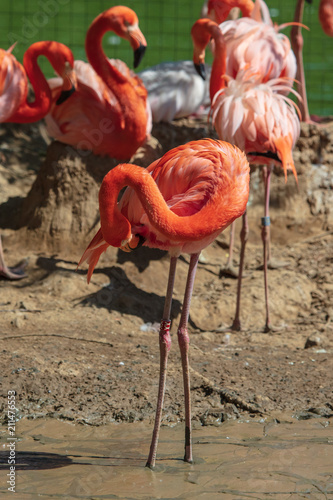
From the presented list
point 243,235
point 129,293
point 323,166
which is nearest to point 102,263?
point 129,293

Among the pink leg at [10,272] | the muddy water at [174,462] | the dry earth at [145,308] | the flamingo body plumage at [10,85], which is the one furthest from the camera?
the flamingo body plumage at [10,85]

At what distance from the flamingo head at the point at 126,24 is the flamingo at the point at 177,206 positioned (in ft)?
7.54

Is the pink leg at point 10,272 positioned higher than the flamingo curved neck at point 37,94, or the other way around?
the flamingo curved neck at point 37,94

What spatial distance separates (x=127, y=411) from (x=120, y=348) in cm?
65

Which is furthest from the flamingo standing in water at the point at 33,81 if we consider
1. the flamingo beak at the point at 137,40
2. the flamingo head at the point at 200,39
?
the flamingo head at the point at 200,39

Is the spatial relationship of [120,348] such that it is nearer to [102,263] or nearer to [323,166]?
[102,263]

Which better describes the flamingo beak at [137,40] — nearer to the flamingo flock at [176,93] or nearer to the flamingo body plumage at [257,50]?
the flamingo flock at [176,93]

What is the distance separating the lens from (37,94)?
5418mm

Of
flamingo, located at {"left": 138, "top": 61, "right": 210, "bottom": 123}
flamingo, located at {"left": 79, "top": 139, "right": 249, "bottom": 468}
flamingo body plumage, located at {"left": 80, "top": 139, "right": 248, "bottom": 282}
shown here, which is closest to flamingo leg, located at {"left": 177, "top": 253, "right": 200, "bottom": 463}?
flamingo, located at {"left": 79, "top": 139, "right": 249, "bottom": 468}

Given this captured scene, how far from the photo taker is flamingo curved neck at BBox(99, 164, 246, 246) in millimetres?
2611

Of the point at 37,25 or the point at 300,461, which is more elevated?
the point at 37,25

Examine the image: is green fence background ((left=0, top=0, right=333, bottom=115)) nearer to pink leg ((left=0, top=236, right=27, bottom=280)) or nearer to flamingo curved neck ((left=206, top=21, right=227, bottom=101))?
flamingo curved neck ((left=206, top=21, right=227, bottom=101))

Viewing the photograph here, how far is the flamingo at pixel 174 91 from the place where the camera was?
6105 millimetres

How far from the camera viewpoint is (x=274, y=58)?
5.22 meters
